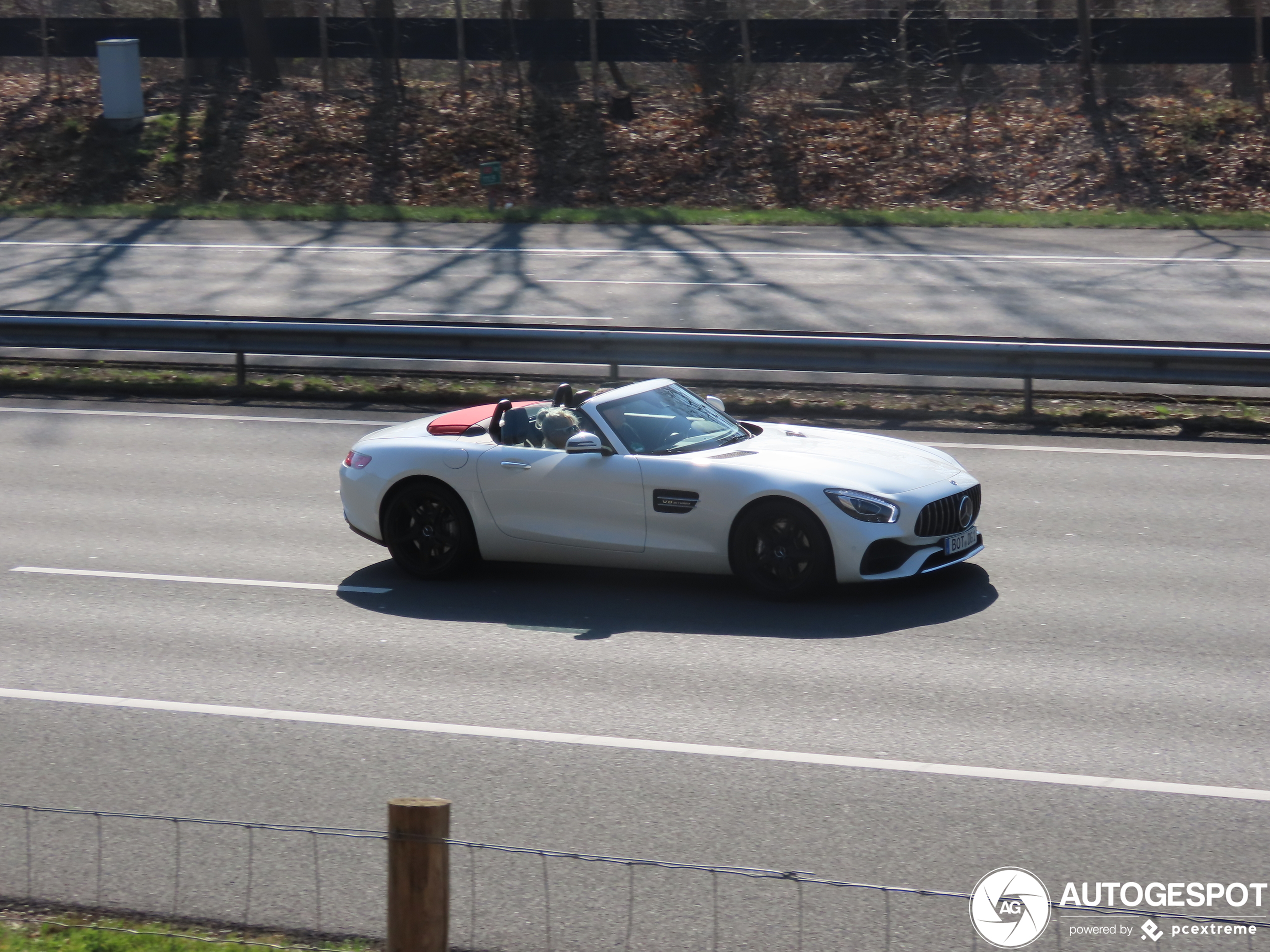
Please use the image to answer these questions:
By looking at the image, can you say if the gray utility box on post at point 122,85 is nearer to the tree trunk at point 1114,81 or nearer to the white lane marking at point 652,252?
the white lane marking at point 652,252

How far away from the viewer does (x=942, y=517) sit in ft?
28.6

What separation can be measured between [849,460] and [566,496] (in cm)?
180

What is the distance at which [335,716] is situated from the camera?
7.10 m

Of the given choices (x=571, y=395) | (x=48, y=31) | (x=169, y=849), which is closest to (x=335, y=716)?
(x=169, y=849)

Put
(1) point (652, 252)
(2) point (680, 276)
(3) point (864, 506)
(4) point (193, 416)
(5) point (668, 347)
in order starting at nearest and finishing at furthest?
(3) point (864, 506) < (5) point (668, 347) < (4) point (193, 416) < (2) point (680, 276) < (1) point (652, 252)

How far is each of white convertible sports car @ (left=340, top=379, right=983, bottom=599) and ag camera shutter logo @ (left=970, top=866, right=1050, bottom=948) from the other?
3.44 m

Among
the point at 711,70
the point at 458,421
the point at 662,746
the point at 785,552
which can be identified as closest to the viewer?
the point at 662,746

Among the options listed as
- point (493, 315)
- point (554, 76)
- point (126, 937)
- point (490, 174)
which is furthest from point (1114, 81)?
point (126, 937)

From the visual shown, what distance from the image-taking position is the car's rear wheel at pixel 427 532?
942 centimetres

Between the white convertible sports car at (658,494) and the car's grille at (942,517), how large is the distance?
0.01 metres

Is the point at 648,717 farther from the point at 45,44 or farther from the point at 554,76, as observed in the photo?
the point at 45,44

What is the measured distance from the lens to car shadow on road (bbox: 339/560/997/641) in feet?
27.6

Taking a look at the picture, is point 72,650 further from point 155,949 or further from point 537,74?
point 537,74

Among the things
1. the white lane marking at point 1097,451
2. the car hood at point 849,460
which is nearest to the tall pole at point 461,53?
the white lane marking at point 1097,451
